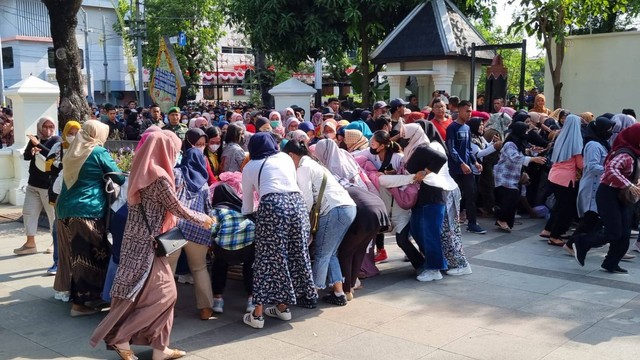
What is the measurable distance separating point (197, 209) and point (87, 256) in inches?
45.5

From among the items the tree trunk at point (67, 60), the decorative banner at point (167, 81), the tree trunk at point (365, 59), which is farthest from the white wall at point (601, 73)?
the tree trunk at point (67, 60)

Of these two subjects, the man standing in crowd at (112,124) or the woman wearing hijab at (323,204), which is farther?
the man standing in crowd at (112,124)

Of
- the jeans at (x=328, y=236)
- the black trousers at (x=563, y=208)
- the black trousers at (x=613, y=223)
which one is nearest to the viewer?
the jeans at (x=328, y=236)

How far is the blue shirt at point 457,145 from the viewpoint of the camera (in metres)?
8.69

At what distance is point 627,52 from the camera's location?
47.7 ft

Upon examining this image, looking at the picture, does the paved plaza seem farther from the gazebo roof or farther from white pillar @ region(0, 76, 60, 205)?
the gazebo roof

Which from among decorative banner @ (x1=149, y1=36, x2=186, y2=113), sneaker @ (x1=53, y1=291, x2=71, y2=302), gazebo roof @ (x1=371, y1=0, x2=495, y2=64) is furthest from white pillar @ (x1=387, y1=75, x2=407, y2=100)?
sneaker @ (x1=53, y1=291, x2=71, y2=302)

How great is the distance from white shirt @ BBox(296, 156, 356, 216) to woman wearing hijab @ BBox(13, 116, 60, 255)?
3664 mm

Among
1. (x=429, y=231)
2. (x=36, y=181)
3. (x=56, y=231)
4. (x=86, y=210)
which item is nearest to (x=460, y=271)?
(x=429, y=231)

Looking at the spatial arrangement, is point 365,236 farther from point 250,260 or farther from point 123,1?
point 123,1

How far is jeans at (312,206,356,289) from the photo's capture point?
18.7 ft

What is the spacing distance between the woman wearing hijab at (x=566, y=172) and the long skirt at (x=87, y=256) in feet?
18.1

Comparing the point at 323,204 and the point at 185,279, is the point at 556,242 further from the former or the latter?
the point at 185,279

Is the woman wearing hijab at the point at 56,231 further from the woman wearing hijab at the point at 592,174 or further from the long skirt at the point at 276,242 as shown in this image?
the woman wearing hijab at the point at 592,174
